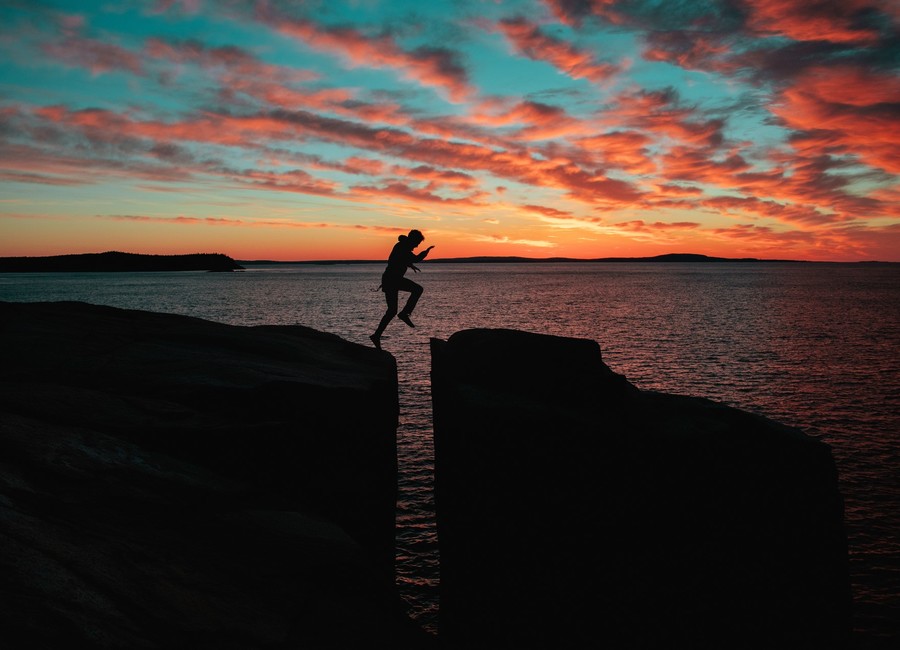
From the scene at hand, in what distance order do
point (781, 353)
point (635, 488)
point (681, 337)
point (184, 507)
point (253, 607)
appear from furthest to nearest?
point (681, 337) → point (781, 353) → point (635, 488) → point (184, 507) → point (253, 607)

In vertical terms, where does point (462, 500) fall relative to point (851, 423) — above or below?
above

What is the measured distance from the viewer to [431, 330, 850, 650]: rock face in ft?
26.0

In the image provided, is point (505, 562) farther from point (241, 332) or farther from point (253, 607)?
point (241, 332)

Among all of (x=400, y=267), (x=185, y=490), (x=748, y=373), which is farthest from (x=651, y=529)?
(x=748, y=373)

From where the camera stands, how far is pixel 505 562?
8.30 metres

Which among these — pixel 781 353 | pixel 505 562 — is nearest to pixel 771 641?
pixel 505 562

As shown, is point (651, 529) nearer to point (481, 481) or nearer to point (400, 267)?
point (481, 481)

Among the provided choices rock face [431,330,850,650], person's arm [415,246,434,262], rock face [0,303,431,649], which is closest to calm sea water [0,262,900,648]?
rock face [431,330,850,650]

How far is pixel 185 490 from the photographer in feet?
18.4

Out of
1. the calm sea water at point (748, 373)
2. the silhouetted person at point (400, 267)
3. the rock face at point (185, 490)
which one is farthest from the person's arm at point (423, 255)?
the calm sea water at point (748, 373)

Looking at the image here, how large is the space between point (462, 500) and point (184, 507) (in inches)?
179

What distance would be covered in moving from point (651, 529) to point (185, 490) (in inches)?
236

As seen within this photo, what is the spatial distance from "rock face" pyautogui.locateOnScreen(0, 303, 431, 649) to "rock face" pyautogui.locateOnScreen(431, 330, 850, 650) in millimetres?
2504

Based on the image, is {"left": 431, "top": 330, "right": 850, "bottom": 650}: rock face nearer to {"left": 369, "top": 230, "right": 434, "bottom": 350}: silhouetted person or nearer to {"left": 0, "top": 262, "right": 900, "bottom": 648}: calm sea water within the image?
{"left": 0, "top": 262, "right": 900, "bottom": 648}: calm sea water
